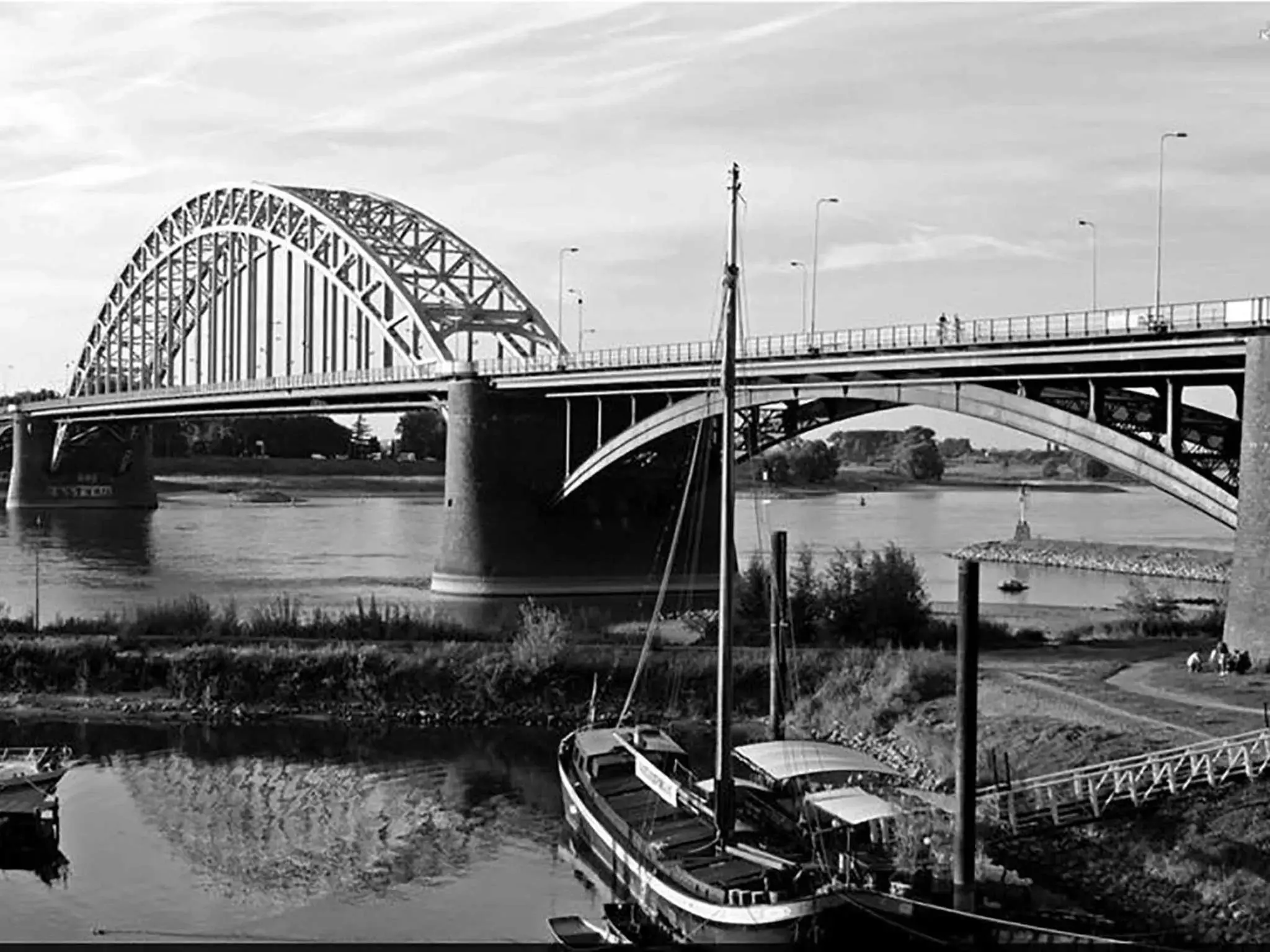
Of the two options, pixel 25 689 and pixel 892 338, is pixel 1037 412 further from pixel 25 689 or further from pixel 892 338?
pixel 25 689

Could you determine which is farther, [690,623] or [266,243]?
[266,243]

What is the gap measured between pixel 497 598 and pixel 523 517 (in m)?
3.22

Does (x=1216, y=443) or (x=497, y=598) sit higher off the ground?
(x=1216, y=443)

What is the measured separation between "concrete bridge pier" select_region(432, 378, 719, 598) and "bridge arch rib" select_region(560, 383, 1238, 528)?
2.93 m

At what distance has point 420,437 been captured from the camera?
582ft

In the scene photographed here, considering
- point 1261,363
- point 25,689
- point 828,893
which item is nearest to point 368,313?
point 25,689

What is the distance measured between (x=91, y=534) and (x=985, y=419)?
65549 millimetres

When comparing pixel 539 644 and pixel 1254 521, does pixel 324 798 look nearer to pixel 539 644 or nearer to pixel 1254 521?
pixel 539 644

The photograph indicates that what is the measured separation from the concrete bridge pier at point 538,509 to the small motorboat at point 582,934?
112 ft

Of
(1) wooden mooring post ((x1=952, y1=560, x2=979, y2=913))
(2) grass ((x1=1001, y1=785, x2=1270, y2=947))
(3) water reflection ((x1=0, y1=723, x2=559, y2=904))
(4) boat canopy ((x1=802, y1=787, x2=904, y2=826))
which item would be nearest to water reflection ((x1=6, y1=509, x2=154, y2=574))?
(3) water reflection ((x1=0, y1=723, x2=559, y2=904))

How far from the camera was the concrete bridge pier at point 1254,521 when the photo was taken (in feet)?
92.4

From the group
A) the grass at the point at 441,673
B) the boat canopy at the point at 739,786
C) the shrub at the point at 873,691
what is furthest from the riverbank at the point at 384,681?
the boat canopy at the point at 739,786

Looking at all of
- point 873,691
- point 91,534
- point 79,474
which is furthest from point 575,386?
point 79,474

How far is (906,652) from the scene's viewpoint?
114 feet
